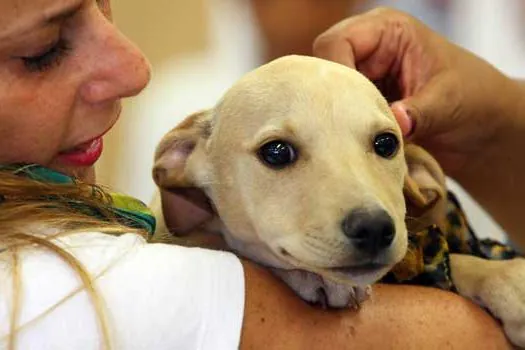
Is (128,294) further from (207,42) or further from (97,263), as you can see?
(207,42)

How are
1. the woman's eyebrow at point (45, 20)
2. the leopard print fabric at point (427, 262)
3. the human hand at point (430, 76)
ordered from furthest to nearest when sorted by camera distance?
the human hand at point (430, 76), the leopard print fabric at point (427, 262), the woman's eyebrow at point (45, 20)

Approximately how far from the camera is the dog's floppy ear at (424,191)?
133 centimetres

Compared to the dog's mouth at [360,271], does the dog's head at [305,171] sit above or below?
above

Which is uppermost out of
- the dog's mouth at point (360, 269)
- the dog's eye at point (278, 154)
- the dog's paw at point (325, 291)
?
the dog's eye at point (278, 154)

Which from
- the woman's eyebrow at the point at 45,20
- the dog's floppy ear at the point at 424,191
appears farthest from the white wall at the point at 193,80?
the woman's eyebrow at the point at 45,20

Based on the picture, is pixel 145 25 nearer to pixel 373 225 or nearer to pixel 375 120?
pixel 375 120

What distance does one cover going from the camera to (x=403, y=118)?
1.36 metres

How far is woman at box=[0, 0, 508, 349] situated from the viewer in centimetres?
87

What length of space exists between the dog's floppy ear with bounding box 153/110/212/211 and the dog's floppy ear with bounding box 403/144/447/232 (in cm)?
33

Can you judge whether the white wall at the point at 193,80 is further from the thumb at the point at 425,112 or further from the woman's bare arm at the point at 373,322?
the woman's bare arm at the point at 373,322

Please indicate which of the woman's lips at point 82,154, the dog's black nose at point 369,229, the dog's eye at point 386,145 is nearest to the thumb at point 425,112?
the dog's eye at point 386,145

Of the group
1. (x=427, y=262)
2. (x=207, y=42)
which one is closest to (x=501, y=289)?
(x=427, y=262)

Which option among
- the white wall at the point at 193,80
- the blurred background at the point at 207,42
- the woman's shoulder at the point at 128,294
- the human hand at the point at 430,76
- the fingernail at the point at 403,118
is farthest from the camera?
the white wall at the point at 193,80

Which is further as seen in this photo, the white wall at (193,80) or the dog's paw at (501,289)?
the white wall at (193,80)
